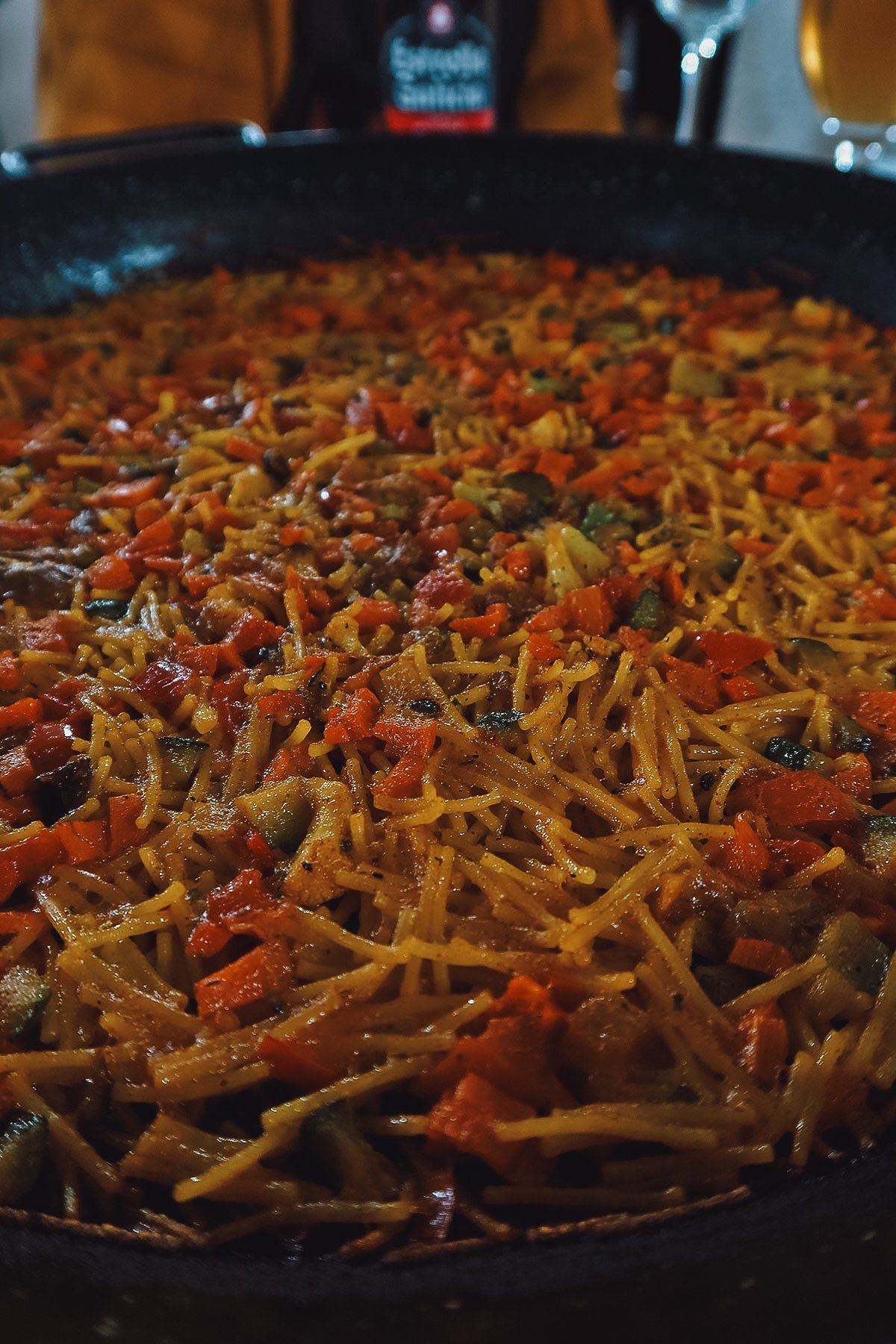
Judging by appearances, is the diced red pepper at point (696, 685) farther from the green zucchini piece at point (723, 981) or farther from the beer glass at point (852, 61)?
the beer glass at point (852, 61)

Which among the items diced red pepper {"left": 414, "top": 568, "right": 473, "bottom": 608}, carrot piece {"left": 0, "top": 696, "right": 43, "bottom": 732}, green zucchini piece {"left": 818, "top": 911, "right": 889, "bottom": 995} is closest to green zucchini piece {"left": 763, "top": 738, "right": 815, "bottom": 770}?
green zucchini piece {"left": 818, "top": 911, "right": 889, "bottom": 995}

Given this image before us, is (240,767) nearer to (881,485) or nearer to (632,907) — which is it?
(632,907)

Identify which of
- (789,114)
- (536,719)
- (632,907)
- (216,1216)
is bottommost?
(216,1216)

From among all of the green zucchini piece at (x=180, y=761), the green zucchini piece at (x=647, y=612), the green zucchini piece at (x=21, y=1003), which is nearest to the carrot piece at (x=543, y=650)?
the green zucchini piece at (x=647, y=612)

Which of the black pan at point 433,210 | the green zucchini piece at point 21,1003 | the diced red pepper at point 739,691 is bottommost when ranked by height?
the green zucchini piece at point 21,1003

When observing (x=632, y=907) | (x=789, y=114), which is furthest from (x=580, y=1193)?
(x=789, y=114)

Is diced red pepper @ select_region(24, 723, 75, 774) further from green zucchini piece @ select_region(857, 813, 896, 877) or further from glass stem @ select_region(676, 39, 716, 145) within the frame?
glass stem @ select_region(676, 39, 716, 145)
